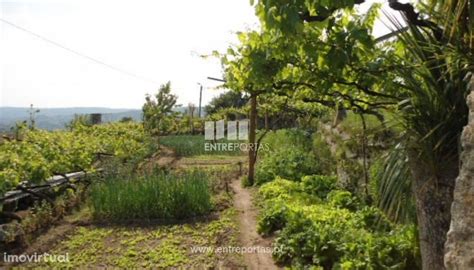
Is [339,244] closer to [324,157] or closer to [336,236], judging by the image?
[336,236]

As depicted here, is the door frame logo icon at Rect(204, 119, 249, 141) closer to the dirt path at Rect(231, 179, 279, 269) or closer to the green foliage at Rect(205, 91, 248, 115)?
the green foliage at Rect(205, 91, 248, 115)

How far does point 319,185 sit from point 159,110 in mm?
11915

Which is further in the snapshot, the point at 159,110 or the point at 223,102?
the point at 223,102

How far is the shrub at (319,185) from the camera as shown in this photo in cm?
695

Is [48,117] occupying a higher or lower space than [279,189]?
higher

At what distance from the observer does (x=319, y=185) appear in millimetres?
7148

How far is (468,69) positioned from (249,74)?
1562mm

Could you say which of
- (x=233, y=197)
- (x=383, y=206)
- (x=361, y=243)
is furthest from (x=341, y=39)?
(x=233, y=197)

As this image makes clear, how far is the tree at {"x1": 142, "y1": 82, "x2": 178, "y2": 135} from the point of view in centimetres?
1786

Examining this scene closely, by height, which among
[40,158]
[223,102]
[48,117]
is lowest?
[40,158]

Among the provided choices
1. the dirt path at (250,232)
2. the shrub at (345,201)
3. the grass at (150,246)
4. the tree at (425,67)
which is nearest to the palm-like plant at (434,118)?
the tree at (425,67)

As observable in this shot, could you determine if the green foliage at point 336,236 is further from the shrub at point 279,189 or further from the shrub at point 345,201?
the shrub at point 279,189

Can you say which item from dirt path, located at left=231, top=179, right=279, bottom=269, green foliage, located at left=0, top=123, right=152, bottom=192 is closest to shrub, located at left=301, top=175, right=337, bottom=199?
dirt path, located at left=231, top=179, right=279, bottom=269

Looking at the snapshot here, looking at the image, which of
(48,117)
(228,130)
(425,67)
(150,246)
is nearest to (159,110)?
(228,130)
